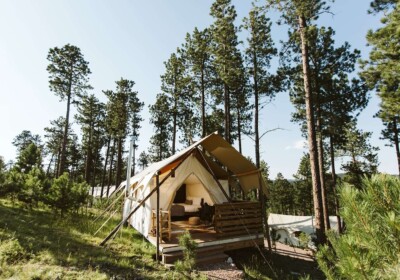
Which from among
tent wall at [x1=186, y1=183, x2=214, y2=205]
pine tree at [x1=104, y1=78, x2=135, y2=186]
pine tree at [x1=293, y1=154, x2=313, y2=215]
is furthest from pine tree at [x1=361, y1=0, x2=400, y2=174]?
pine tree at [x1=293, y1=154, x2=313, y2=215]

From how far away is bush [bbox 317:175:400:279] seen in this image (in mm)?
1358

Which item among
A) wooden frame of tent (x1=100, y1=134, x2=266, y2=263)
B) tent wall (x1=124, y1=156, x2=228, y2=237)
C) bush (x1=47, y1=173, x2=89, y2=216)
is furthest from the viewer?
bush (x1=47, y1=173, x2=89, y2=216)

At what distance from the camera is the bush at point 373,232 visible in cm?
136

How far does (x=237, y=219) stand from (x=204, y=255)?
5.82ft

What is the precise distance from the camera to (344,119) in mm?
14961

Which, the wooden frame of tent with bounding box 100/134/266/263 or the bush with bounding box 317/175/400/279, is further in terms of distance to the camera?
the wooden frame of tent with bounding box 100/134/266/263

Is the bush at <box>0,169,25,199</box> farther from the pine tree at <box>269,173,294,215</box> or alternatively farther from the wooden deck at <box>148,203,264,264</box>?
the pine tree at <box>269,173,294,215</box>

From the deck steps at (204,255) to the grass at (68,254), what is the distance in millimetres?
332

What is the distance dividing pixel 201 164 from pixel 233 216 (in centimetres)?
252

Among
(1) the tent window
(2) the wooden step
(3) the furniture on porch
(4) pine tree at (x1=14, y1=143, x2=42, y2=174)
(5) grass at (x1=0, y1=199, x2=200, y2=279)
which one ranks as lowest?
(2) the wooden step

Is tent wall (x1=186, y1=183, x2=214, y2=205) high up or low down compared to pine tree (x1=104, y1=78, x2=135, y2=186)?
down

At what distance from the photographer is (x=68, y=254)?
6.40 m

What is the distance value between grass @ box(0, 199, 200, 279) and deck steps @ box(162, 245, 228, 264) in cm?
33

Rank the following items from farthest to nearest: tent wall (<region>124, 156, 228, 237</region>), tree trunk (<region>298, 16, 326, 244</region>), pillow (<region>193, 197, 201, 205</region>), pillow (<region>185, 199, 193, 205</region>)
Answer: pillow (<region>185, 199, 193, 205</region>), pillow (<region>193, 197, 201, 205</region>), tent wall (<region>124, 156, 228, 237</region>), tree trunk (<region>298, 16, 326, 244</region>)
